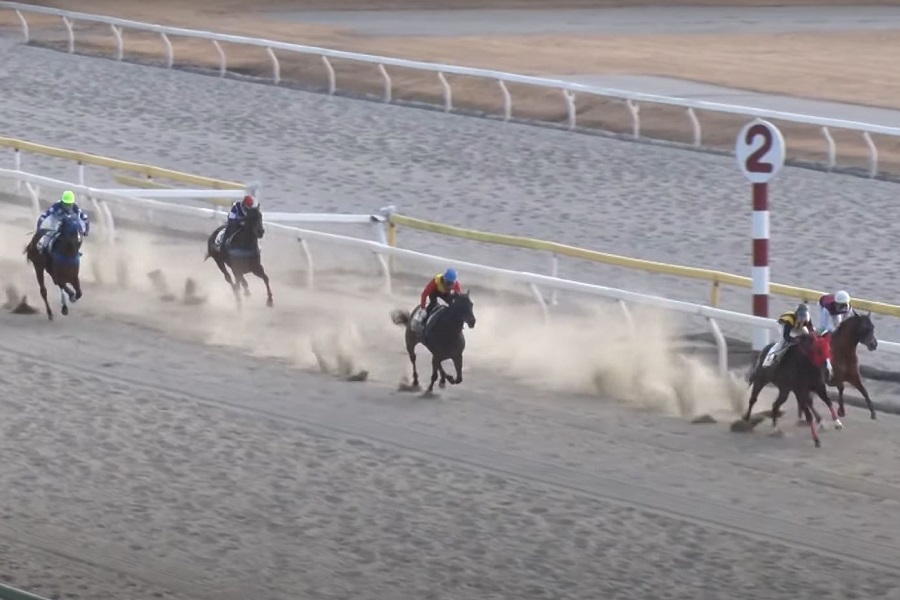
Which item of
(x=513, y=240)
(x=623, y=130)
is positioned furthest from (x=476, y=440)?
(x=623, y=130)

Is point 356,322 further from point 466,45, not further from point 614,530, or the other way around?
point 466,45

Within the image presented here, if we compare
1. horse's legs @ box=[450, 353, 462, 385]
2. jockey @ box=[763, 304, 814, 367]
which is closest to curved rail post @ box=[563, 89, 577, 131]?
horse's legs @ box=[450, 353, 462, 385]

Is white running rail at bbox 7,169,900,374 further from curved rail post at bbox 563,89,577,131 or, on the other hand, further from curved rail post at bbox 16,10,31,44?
curved rail post at bbox 16,10,31,44

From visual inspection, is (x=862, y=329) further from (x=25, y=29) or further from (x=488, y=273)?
(x=25, y=29)

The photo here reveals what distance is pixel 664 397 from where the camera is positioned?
32.0 ft

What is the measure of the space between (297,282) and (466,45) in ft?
38.8

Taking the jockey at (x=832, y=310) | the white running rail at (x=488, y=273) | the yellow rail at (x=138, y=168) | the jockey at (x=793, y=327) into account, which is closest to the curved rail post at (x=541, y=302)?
the white running rail at (x=488, y=273)

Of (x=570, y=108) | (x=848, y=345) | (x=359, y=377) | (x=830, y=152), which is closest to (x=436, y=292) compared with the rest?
(x=359, y=377)

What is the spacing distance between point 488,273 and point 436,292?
6.09 feet

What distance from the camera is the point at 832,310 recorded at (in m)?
9.20

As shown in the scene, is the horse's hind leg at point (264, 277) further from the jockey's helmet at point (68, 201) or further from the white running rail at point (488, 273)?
the jockey's helmet at point (68, 201)

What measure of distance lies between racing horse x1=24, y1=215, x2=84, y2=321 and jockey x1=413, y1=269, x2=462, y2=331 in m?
2.71

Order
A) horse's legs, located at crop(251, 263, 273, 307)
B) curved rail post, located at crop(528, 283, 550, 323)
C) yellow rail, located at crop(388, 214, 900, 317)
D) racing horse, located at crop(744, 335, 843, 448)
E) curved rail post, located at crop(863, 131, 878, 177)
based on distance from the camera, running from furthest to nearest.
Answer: curved rail post, located at crop(863, 131, 878, 177) < horse's legs, located at crop(251, 263, 273, 307) < curved rail post, located at crop(528, 283, 550, 323) < yellow rail, located at crop(388, 214, 900, 317) < racing horse, located at crop(744, 335, 843, 448)

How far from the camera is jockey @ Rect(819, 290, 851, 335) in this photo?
919cm
